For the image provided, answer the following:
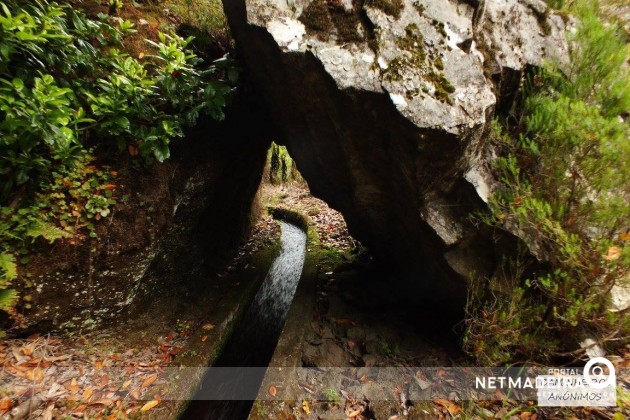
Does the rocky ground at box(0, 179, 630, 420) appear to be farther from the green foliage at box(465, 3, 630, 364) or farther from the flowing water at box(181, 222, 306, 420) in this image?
the green foliage at box(465, 3, 630, 364)

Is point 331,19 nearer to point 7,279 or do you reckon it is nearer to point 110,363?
point 7,279

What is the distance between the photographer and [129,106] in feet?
11.1

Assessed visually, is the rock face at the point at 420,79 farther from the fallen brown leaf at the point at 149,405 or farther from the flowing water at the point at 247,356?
the fallen brown leaf at the point at 149,405

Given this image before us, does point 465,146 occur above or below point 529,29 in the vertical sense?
below

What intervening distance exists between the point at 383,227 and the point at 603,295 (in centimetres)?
263

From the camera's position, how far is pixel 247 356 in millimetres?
4516

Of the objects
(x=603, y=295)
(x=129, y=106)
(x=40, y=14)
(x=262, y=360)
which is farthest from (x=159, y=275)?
(x=603, y=295)

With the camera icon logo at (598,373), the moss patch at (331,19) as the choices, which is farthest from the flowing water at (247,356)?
the moss patch at (331,19)

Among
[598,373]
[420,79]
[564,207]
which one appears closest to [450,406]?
[598,373]

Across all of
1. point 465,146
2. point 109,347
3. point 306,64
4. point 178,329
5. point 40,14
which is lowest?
point 109,347

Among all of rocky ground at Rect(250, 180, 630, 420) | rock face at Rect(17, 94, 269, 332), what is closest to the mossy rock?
rocky ground at Rect(250, 180, 630, 420)

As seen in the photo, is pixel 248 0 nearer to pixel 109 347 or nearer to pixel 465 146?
pixel 465 146

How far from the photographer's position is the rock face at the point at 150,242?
3.21m

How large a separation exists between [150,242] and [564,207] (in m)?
5.03
